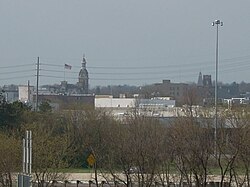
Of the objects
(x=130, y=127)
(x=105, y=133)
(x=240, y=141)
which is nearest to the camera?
(x=240, y=141)

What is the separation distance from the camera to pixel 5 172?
32938 mm

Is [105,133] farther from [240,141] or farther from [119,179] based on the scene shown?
[240,141]

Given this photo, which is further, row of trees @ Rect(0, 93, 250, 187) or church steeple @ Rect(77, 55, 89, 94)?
church steeple @ Rect(77, 55, 89, 94)

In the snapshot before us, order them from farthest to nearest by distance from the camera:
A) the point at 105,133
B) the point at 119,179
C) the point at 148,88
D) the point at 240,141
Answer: the point at 148,88, the point at 105,133, the point at 119,179, the point at 240,141

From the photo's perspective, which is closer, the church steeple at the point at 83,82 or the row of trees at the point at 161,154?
the row of trees at the point at 161,154

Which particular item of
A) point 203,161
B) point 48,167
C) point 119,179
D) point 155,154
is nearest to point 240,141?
Result: point 203,161

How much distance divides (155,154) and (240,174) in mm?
4158

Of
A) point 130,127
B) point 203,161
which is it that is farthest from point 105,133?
point 203,161

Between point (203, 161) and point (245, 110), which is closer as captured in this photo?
point (203, 161)

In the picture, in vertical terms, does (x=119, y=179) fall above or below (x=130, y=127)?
below

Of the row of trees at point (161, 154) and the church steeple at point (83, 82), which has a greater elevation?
the church steeple at point (83, 82)

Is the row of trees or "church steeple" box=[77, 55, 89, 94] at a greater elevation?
"church steeple" box=[77, 55, 89, 94]

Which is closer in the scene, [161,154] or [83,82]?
[161,154]

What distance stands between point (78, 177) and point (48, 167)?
17.2m
